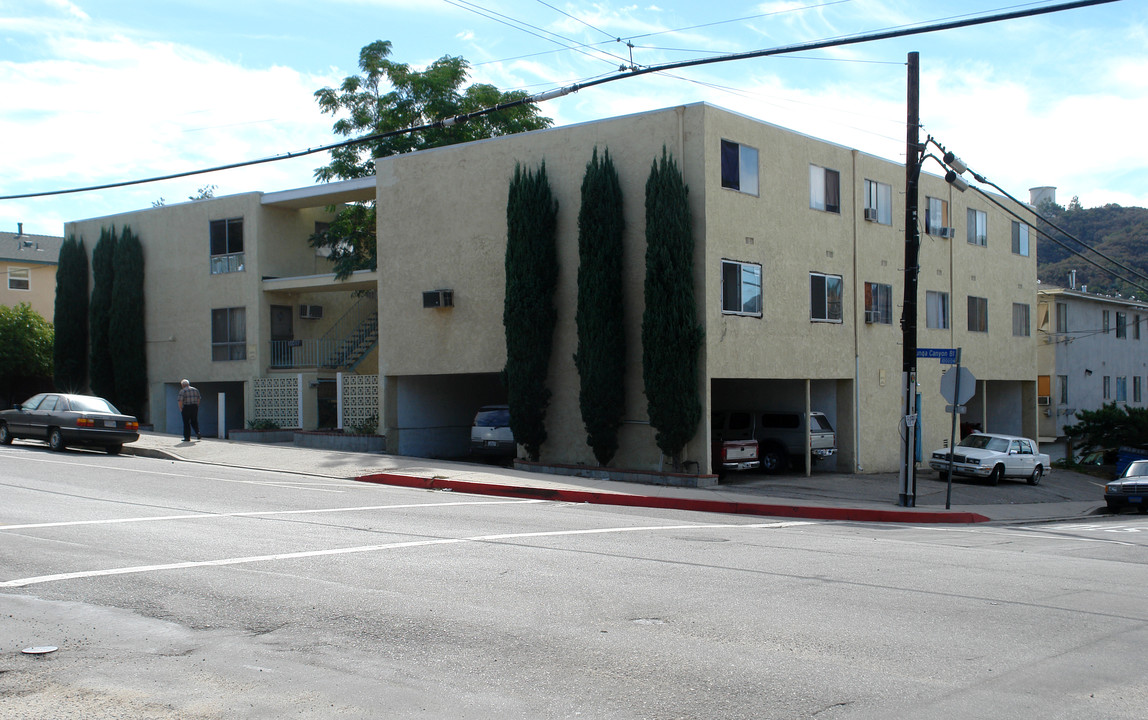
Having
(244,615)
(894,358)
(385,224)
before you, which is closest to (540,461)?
(385,224)

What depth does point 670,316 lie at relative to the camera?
21.6 meters

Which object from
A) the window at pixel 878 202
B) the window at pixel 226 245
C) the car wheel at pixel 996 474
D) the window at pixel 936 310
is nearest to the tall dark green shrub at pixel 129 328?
the window at pixel 226 245

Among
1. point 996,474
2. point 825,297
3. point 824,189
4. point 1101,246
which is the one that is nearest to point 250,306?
point 825,297

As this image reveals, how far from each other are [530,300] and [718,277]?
14.6ft

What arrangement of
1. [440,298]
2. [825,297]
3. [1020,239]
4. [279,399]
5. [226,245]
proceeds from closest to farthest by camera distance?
1. [440,298]
2. [825,297]
3. [279,399]
4. [226,245]
5. [1020,239]

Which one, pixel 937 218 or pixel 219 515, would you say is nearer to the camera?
pixel 219 515

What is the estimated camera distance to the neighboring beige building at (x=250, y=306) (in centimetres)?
3130

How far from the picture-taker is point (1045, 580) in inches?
399

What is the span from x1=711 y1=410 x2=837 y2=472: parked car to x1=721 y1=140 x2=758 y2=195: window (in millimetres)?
6109

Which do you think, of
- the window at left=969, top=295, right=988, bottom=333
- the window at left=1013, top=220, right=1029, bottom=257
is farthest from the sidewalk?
the window at left=1013, top=220, right=1029, bottom=257

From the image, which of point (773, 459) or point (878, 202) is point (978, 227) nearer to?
point (878, 202)

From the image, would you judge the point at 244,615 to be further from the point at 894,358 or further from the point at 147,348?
the point at 147,348

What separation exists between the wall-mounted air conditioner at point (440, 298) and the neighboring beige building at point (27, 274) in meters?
31.1

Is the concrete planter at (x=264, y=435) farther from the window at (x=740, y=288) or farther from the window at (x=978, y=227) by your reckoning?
the window at (x=978, y=227)
